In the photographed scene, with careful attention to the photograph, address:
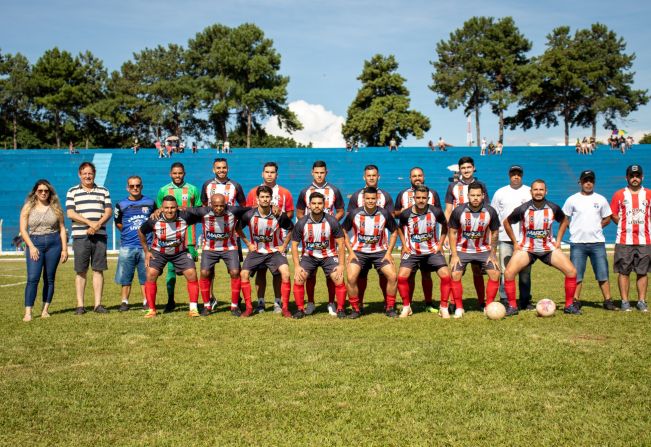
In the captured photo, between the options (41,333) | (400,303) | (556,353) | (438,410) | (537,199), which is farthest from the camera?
(400,303)

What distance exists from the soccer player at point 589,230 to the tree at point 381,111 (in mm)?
42552

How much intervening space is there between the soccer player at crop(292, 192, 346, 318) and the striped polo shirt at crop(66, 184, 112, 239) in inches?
115

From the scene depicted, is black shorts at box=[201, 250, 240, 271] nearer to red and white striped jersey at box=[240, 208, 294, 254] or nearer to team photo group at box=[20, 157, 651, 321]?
team photo group at box=[20, 157, 651, 321]

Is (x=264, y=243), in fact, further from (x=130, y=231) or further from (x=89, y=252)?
(x=89, y=252)

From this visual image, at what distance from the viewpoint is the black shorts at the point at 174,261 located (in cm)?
901

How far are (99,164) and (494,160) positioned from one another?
23.5 metres

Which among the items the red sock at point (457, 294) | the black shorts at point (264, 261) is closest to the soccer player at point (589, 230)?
the red sock at point (457, 294)

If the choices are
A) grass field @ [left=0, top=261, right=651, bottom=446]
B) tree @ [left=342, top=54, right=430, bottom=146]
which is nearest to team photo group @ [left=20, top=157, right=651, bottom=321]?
grass field @ [left=0, top=261, right=651, bottom=446]

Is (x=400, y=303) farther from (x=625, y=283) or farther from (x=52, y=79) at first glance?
(x=52, y=79)

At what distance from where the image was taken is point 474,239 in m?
8.77

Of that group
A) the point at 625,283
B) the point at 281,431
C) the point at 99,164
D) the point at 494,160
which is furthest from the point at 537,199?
the point at 99,164

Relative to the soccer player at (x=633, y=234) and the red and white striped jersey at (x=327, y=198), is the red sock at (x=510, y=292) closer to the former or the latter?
the soccer player at (x=633, y=234)

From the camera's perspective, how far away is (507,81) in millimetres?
52281

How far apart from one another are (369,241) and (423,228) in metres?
0.78
